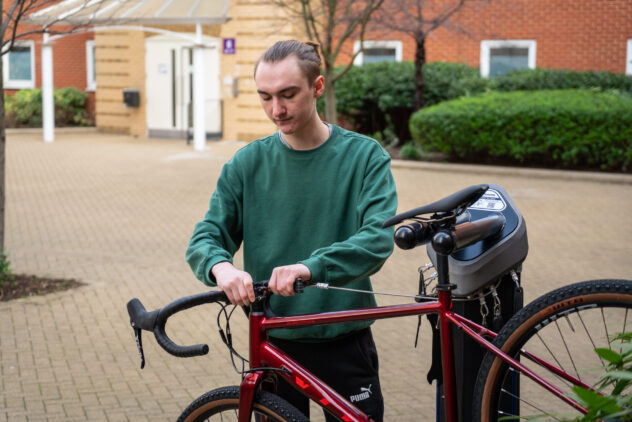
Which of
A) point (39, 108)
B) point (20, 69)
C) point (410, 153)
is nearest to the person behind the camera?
point (410, 153)

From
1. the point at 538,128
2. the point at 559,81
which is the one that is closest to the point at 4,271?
the point at 538,128

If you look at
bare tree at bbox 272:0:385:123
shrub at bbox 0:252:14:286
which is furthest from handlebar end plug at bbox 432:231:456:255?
bare tree at bbox 272:0:385:123

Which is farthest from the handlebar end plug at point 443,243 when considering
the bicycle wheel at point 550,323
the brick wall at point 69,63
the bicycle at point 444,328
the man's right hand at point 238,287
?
the brick wall at point 69,63

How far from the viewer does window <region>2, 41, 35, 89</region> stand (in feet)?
98.7

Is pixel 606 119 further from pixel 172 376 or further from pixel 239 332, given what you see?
pixel 172 376

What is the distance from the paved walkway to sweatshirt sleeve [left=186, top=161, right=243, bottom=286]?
2.23m

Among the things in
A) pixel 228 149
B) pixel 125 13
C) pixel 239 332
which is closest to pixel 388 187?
pixel 239 332

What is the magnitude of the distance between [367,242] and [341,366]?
0.54m

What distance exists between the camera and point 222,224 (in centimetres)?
286

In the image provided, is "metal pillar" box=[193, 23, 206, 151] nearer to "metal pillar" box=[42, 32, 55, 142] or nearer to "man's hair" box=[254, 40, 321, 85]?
"metal pillar" box=[42, 32, 55, 142]

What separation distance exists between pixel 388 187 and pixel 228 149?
62.7 ft

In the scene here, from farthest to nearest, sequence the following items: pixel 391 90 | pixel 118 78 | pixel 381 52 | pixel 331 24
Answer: pixel 118 78 < pixel 381 52 < pixel 391 90 < pixel 331 24

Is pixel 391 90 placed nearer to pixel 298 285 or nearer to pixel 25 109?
pixel 25 109

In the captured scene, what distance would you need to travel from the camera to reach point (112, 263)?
9.05 metres
